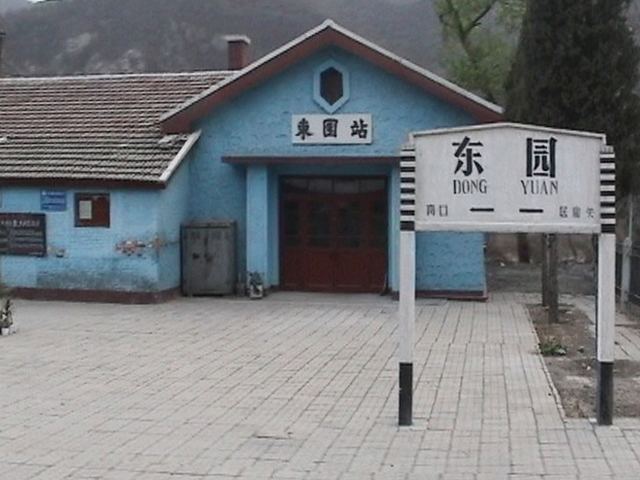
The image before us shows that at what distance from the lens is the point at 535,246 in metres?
32.8

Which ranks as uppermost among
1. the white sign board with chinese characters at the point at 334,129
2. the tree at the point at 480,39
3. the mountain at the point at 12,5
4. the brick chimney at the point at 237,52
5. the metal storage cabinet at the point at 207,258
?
the mountain at the point at 12,5

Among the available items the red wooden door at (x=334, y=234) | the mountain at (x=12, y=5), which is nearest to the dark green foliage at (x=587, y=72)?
the red wooden door at (x=334, y=234)

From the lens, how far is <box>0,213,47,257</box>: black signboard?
2006 centimetres

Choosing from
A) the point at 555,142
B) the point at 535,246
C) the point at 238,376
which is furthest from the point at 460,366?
the point at 535,246

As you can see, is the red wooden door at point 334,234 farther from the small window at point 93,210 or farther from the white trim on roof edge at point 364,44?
the small window at point 93,210

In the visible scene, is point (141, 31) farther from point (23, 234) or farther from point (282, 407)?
point (282, 407)

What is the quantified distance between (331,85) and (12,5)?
53696 millimetres

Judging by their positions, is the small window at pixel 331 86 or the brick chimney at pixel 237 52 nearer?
the small window at pixel 331 86

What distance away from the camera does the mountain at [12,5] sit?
66.9 meters

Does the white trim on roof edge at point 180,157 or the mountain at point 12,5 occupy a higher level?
the mountain at point 12,5

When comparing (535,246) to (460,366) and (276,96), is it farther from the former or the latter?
(460,366)

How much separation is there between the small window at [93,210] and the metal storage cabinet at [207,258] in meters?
1.69

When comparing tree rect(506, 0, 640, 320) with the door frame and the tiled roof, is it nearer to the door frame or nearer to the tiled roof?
the door frame

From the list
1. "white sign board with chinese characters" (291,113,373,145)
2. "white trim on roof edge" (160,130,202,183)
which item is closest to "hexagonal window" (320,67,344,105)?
"white sign board with chinese characters" (291,113,373,145)
